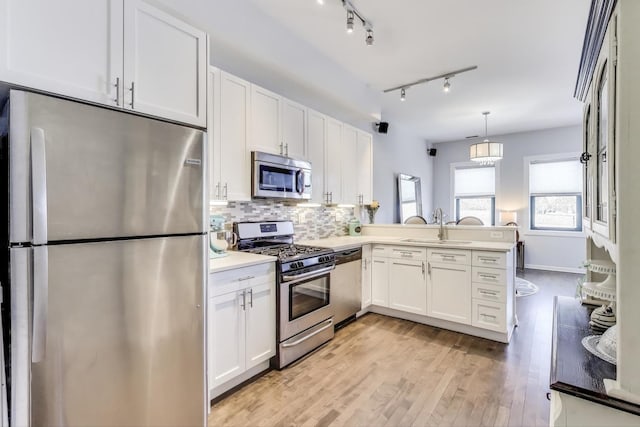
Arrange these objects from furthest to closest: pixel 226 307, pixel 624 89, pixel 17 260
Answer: pixel 226 307
pixel 17 260
pixel 624 89

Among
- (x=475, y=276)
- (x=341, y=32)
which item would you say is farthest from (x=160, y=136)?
(x=475, y=276)

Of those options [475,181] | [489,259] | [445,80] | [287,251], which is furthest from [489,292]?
[475,181]

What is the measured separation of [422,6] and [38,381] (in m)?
3.33

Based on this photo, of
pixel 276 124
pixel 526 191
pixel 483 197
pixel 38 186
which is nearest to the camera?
Answer: pixel 38 186

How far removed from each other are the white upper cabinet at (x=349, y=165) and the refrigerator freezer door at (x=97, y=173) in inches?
96.1

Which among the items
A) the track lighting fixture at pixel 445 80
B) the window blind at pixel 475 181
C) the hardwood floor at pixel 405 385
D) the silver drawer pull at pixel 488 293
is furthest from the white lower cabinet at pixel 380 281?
the window blind at pixel 475 181

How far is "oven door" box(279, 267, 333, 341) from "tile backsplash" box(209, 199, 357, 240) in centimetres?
81

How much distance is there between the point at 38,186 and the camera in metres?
1.18

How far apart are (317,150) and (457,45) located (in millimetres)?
1770

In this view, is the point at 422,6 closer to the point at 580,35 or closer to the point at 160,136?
the point at 580,35

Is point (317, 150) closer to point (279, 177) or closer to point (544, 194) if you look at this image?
point (279, 177)

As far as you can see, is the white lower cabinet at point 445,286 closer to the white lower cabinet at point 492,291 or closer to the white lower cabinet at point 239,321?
the white lower cabinet at point 492,291

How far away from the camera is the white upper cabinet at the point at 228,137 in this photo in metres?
2.42

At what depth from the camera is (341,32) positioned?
9.64 feet
